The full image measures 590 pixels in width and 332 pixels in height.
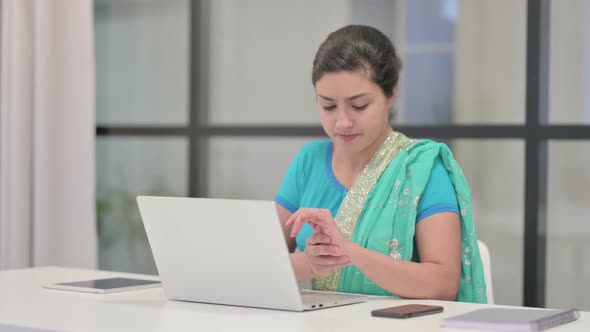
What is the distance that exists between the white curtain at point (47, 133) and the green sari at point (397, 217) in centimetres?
186

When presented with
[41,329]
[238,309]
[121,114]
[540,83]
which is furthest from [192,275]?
[121,114]

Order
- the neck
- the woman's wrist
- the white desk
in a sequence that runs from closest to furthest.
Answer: the white desk < the woman's wrist < the neck

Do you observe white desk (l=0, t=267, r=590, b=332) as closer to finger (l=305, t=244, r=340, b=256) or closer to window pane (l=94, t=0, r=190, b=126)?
finger (l=305, t=244, r=340, b=256)

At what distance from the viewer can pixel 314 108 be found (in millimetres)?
3428

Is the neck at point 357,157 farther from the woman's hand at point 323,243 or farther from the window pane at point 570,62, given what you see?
the window pane at point 570,62

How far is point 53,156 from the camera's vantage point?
145 inches

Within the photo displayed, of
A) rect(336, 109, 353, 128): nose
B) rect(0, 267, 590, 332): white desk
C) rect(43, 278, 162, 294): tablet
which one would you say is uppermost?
rect(336, 109, 353, 128): nose

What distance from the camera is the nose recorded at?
1996 millimetres

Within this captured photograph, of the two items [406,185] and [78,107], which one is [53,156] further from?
[406,185]

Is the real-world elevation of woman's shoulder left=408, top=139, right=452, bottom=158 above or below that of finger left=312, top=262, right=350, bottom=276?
above

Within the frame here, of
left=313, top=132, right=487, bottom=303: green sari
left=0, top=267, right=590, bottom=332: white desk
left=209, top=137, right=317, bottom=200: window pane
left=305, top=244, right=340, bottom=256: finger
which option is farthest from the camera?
left=209, top=137, right=317, bottom=200: window pane

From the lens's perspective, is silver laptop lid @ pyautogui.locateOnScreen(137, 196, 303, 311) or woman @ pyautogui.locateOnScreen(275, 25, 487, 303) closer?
silver laptop lid @ pyautogui.locateOnScreen(137, 196, 303, 311)

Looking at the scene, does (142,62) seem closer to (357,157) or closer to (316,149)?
(316,149)

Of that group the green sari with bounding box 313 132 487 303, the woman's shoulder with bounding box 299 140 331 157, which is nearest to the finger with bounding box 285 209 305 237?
the green sari with bounding box 313 132 487 303
